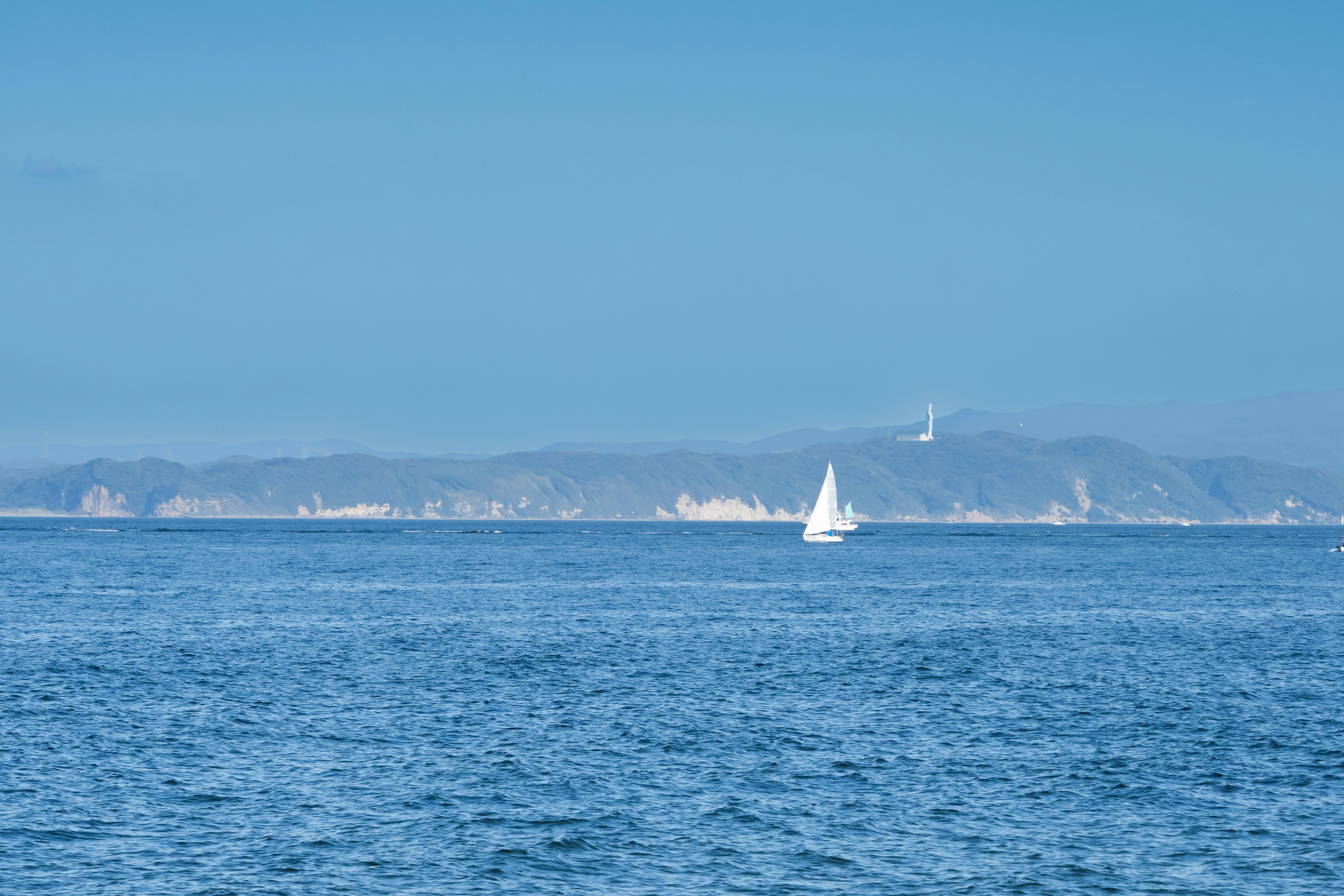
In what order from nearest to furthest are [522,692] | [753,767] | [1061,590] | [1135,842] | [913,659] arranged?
[1135,842] → [753,767] → [522,692] → [913,659] → [1061,590]

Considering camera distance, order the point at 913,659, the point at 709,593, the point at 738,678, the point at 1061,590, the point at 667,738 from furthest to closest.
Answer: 1. the point at 1061,590
2. the point at 709,593
3. the point at 913,659
4. the point at 738,678
5. the point at 667,738

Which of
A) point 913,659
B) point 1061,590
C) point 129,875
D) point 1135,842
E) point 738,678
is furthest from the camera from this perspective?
point 1061,590

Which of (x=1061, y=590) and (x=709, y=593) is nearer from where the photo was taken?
(x=709, y=593)

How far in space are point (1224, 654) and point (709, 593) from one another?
1869 inches

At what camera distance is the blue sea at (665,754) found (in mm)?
25750

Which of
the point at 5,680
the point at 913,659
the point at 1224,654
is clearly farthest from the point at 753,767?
the point at 1224,654

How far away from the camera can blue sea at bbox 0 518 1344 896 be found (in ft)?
84.5

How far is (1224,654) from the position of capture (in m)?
61.2

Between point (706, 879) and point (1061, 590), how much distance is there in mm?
93183

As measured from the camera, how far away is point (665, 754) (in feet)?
119

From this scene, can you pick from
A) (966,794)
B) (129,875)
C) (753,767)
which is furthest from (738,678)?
(129,875)

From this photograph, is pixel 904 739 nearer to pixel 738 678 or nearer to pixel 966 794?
pixel 966 794

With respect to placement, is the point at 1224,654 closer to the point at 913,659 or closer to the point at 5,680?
the point at 913,659

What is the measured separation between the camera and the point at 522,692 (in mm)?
47156
